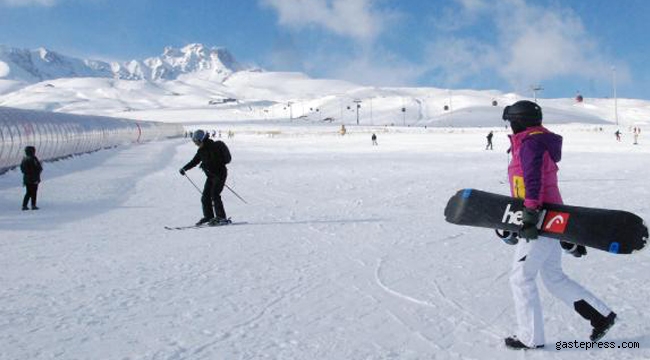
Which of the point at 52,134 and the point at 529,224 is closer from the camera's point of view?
the point at 529,224

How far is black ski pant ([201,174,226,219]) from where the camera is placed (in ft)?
31.8

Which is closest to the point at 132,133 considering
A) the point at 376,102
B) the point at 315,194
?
the point at 315,194

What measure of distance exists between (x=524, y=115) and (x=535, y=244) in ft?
2.80

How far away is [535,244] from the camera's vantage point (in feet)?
12.5

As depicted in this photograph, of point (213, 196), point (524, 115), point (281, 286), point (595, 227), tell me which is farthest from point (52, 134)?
point (595, 227)

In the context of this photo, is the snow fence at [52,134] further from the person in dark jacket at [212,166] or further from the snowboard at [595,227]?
the snowboard at [595,227]

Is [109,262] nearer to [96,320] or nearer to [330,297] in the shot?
[96,320]

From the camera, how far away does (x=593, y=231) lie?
12.2 feet

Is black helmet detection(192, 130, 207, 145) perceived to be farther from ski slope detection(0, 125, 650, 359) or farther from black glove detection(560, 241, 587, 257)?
black glove detection(560, 241, 587, 257)

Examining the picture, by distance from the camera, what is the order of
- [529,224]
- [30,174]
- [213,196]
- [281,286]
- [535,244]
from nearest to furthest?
[529,224] → [535,244] → [281,286] → [213,196] → [30,174]

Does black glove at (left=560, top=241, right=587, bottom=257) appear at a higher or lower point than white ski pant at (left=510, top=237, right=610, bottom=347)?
higher

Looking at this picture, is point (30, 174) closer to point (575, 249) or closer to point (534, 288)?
point (534, 288)

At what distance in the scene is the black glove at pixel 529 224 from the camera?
11.8 feet

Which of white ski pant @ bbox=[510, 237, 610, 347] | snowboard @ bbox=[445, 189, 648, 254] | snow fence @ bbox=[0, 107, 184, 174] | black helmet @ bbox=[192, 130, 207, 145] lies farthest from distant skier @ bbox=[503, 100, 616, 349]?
snow fence @ bbox=[0, 107, 184, 174]
